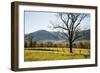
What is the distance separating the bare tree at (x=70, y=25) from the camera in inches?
75.4

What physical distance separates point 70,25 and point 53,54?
0.28 metres

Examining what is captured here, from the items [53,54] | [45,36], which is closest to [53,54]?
[53,54]

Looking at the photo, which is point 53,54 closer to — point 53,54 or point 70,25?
point 53,54

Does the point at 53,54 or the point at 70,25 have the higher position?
the point at 70,25

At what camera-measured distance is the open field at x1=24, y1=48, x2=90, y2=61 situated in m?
1.81

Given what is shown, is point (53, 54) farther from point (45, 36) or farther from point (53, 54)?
point (45, 36)

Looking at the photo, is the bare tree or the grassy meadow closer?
the grassy meadow

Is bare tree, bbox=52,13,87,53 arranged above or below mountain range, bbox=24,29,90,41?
above

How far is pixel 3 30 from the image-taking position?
69.1 inches

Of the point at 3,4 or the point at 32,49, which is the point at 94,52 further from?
the point at 3,4

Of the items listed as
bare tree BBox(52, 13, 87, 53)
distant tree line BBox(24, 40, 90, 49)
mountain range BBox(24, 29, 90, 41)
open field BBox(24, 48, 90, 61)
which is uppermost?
bare tree BBox(52, 13, 87, 53)

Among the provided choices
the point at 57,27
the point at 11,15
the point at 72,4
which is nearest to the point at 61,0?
the point at 72,4

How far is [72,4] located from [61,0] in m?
0.10

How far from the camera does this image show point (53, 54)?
189 cm
